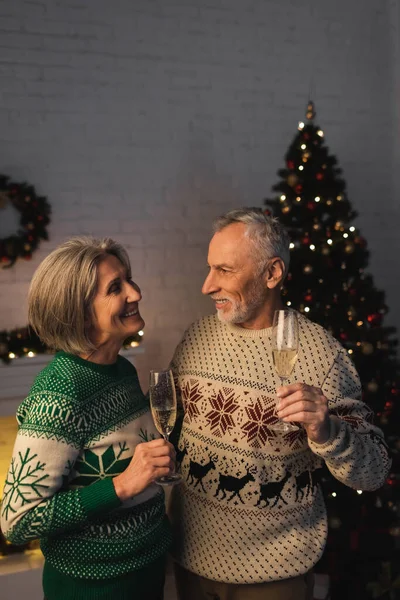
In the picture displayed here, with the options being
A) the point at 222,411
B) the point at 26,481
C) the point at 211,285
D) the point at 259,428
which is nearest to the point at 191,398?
the point at 222,411

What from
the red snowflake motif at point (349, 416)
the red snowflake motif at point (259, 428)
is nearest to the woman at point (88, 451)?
the red snowflake motif at point (259, 428)

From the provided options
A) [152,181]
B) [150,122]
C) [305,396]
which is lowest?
[305,396]

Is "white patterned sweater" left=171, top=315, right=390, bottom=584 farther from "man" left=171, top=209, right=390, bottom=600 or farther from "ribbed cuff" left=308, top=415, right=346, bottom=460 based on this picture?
"ribbed cuff" left=308, top=415, right=346, bottom=460

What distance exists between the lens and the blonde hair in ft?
5.96

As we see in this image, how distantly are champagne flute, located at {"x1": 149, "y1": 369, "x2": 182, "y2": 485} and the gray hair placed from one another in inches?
23.0

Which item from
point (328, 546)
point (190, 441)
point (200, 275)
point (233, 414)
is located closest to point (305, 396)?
point (233, 414)

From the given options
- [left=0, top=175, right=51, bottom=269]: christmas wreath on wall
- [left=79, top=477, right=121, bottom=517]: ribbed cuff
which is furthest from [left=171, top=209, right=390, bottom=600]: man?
[left=0, top=175, right=51, bottom=269]: christmas wreath on wall

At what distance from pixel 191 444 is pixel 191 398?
13 centimetres

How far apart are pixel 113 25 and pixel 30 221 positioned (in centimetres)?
112

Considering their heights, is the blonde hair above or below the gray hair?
below

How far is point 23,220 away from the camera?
139 inches

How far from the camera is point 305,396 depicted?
1717 millimetres

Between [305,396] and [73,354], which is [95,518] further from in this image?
[305,396]

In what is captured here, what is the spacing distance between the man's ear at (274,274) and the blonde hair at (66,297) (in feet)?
1.87
